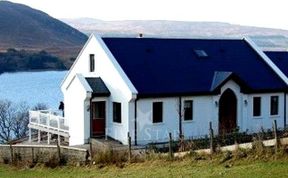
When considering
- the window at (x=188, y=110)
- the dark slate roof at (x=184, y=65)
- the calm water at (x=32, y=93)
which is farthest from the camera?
the calm water at (x=32, y=93)

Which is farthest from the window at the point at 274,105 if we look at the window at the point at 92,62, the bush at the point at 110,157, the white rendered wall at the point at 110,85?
the bush at the point at 110,157

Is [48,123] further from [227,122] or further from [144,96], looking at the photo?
[227,122]

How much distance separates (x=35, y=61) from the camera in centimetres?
18150

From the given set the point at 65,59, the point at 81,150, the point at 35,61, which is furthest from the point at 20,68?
the point at 81,150

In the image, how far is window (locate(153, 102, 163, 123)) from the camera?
31875 mm

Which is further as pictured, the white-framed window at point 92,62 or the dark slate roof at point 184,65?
the white-framed window at point 92,62

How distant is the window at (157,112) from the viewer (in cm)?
3188

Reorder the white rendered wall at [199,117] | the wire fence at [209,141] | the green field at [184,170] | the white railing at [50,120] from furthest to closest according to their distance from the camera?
the white railing at [50,120] → the white rendered wall at [199,117] → the wire fence at [209,141] → the green field at [184,170]

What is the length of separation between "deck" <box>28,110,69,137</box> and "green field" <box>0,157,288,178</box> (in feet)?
31.6

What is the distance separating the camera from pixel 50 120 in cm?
3700

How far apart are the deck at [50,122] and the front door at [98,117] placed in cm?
285

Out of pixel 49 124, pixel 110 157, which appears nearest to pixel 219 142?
pixel 110 157

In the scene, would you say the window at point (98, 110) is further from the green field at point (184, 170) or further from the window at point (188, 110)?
the green field at point (184, 170)

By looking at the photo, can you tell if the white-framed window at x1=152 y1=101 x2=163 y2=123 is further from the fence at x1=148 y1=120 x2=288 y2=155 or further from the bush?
the bush
